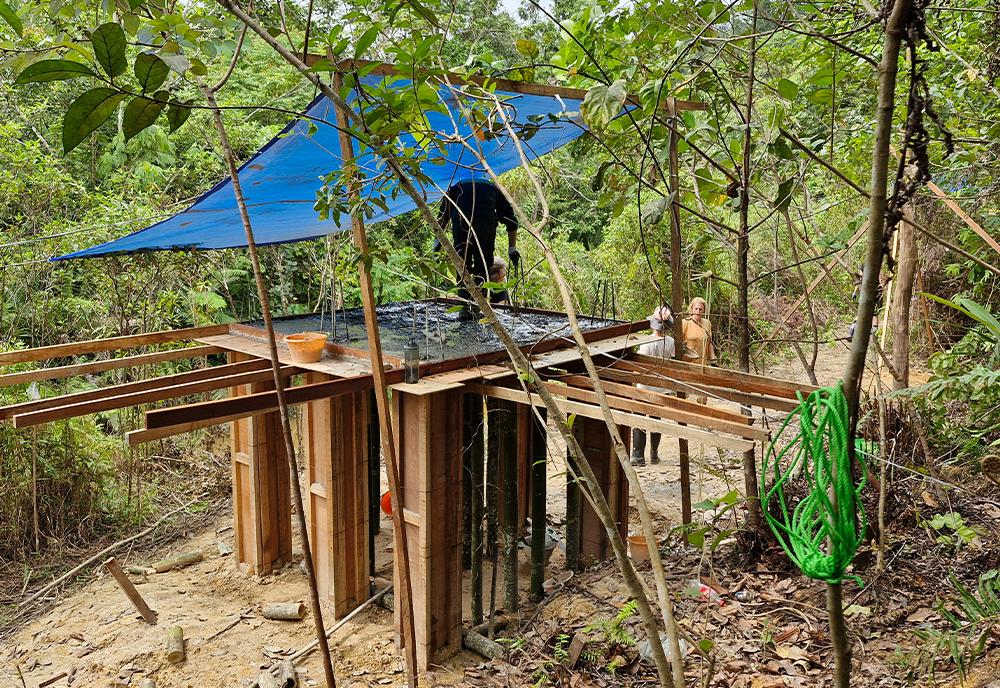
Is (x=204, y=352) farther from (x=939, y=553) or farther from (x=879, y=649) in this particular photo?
(x=939, y=553)

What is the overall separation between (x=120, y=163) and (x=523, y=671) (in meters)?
8.39

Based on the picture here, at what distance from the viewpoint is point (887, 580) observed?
387 centimetres

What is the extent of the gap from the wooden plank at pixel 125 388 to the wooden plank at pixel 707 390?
2.05 m

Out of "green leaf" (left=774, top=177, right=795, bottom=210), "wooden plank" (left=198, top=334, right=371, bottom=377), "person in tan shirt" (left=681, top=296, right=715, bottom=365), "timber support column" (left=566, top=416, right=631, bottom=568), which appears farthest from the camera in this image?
"person in tan shirt" (left=681, top=296, right=715, bottom=365)

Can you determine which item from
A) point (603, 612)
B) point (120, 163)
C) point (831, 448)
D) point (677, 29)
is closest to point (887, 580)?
point (603, 612)

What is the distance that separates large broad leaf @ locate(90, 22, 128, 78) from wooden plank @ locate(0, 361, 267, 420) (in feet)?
8.20

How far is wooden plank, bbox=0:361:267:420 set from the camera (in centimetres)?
300

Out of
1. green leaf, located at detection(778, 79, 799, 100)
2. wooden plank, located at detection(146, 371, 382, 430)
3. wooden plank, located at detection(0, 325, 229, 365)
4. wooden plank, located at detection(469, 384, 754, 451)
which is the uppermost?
green leaf, located at detection(778, 79, 799, 100)

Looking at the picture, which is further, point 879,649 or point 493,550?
point 493,550

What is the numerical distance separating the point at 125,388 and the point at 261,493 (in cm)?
224

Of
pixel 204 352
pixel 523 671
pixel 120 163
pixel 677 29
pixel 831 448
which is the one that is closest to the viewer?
pixel 831 448

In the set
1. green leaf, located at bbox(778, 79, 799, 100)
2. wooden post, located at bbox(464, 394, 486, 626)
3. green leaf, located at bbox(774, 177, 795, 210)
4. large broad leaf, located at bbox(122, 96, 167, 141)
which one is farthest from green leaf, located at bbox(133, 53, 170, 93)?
wooden post, located at bbox(464, 394, 486, 626)

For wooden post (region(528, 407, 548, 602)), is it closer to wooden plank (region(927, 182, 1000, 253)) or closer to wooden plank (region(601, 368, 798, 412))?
wooden plank (region(601, 368, 798, 412))

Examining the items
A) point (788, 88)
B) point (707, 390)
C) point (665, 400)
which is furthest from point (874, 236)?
point (707, 390)
